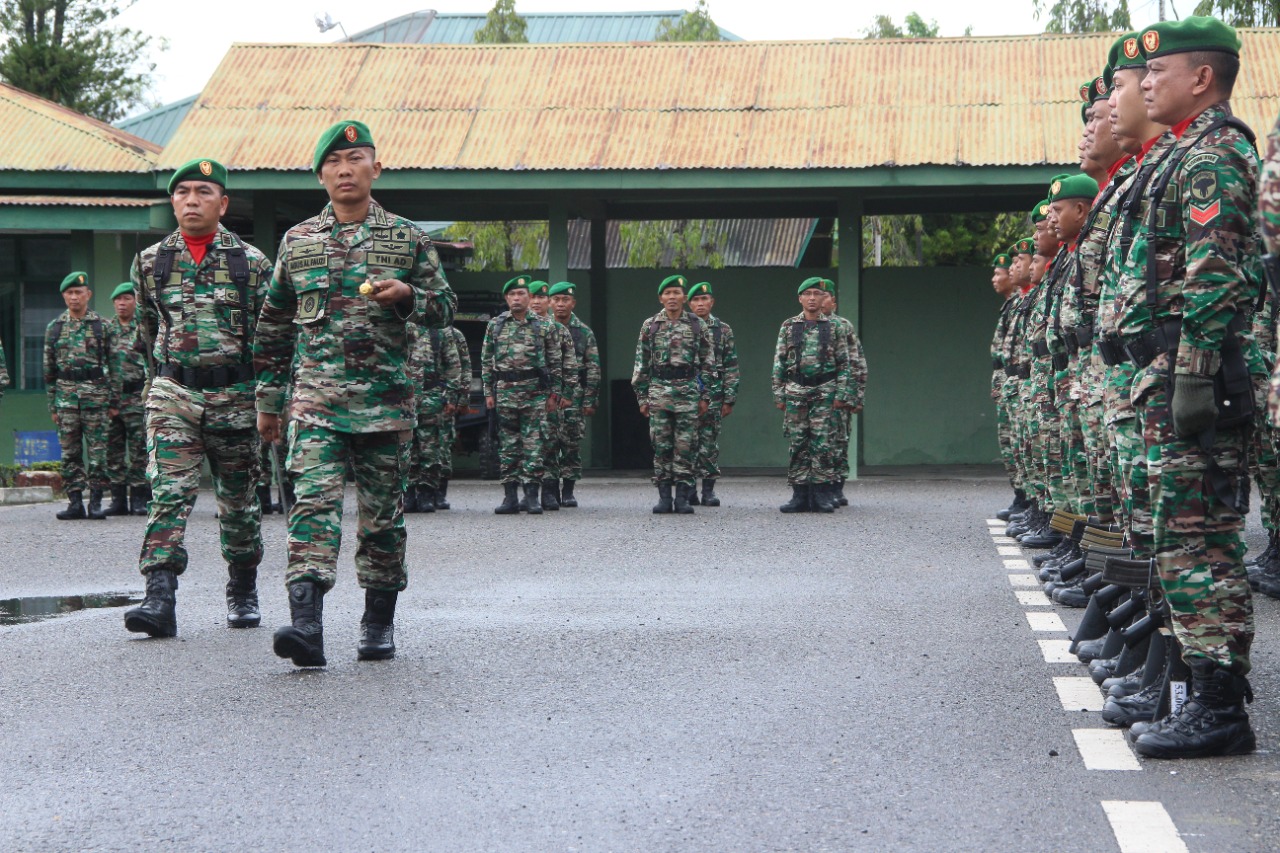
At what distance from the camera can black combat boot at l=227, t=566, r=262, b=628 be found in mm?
8156

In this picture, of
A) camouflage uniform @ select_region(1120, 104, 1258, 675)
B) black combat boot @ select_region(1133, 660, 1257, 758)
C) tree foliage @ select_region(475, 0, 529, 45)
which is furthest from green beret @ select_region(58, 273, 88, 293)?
tree foliage @ select_region(475, 0, 529, 45)

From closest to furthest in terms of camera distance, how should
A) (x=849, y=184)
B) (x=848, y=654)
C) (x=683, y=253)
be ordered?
1. (x=848, y=654)
2. (x=849, y=184)
3. (x=683, y=253)

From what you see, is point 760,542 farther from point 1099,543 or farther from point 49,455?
point 49,455

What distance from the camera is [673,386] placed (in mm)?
15820

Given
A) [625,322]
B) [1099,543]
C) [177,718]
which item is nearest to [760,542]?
[1099,543]

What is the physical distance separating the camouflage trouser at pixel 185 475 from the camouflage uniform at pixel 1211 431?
445 centimetres

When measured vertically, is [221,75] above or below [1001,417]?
above

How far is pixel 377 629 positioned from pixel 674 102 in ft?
49.4

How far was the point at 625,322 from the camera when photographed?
76.2ft

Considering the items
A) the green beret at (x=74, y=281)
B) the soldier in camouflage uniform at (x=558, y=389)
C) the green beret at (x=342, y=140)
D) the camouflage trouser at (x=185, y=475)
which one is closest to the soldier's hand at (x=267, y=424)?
the camouflage trouser at (x=185, y=475)

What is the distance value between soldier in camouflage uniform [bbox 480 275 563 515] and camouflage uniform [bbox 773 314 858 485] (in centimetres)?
216

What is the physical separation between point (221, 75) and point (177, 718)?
57.6 ft

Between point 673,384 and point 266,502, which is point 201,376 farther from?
point 673,384

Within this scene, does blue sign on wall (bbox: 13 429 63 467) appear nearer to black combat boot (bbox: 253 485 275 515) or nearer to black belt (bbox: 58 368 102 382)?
black belt (bbox: 58 368 102 382)
